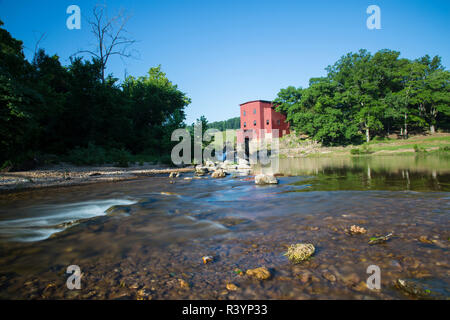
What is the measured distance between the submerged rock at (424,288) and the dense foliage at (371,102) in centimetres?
3574

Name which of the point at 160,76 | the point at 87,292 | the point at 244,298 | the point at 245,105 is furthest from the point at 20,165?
the point at 245,105

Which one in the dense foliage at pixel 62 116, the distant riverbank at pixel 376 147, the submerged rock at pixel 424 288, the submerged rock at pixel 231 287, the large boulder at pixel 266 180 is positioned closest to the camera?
the submerged rock at pixel 424 288

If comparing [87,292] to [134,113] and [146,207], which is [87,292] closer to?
[146,207]

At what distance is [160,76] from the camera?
42219mm

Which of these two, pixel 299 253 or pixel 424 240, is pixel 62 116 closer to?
pixel 299 253

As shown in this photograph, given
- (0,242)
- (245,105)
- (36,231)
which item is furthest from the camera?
(245,105)

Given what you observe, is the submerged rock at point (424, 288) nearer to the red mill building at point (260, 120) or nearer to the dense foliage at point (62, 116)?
the dense foliage at point (62, 116)

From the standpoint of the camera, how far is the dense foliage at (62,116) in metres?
11.2

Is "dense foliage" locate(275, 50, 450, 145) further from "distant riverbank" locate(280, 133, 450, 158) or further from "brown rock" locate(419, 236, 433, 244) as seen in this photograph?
"brown rock" locate(419, 236, 433, 244)

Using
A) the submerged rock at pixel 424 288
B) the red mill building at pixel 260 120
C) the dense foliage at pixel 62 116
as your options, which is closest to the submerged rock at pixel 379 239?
the submerged rock at pixel 424 288

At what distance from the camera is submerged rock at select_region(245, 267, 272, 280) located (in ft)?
6.89

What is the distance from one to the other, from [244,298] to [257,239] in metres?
1.34

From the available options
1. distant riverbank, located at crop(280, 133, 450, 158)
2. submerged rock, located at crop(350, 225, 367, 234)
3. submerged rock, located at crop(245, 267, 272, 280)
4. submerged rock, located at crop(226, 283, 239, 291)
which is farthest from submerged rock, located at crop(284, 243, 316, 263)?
distant riverbank, located at crop(280, 133, 450, 158)

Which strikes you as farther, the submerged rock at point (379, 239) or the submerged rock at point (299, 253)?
the submerged rock at point (379, 239)
